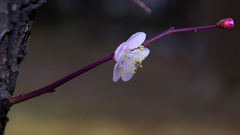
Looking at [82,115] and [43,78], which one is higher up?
[43,78]

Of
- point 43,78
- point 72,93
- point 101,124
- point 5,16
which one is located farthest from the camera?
point 43,78

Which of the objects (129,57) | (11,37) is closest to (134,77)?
(129,57)

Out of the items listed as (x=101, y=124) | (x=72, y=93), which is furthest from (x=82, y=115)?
(x=72, y=93)

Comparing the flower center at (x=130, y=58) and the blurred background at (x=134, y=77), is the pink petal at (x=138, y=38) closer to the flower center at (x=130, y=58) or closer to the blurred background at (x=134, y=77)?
the flower center at (x=130, y=58)

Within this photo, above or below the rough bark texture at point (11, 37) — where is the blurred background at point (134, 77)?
above

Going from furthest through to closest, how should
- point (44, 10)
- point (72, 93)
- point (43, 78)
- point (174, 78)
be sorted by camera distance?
1. point (44, 10)
2. point (174, 78)
3. point (43, 78)
4. point (72, 93)

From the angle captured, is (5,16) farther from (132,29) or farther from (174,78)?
(132,29)

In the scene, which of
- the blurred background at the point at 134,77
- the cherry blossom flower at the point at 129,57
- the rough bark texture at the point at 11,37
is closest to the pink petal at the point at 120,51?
the cherry blossom flower at the point at 129,57
